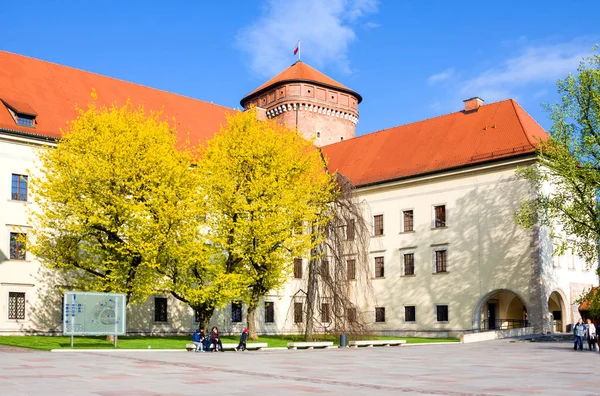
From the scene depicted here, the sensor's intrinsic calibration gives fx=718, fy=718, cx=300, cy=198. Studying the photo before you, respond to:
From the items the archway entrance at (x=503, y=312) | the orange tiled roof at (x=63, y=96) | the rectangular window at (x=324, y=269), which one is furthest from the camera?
the archway entrance at (x=503, y=312)

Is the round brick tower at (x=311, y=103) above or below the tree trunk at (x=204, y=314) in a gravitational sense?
above

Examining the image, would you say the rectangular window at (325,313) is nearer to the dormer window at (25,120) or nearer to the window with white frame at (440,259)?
the window with white frame at (440,259)

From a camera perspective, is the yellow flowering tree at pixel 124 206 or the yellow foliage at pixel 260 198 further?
the yellow foliage at pixel 260 198

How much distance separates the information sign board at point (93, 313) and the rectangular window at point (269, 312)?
66.2 ft

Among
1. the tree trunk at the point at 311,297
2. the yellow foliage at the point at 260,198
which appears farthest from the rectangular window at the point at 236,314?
the tree trunk at the point at 311,297

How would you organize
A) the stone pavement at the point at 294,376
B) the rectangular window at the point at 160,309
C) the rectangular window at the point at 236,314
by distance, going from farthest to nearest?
1. the rectangular window at the point at 236,314
2. the rectangular window at the point at 160,309
3. the stone pavement at the point at 294,376

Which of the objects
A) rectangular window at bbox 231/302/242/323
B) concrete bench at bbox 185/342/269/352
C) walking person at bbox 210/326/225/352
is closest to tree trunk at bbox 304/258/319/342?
concrete bench at bbox 185/342/269/352

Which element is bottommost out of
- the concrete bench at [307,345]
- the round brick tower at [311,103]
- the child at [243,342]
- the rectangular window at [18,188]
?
the concrete bench at [307,345]

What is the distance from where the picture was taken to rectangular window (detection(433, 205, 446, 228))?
47.3 meters

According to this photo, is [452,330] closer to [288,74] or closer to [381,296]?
[381,296]

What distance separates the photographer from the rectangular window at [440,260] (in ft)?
154

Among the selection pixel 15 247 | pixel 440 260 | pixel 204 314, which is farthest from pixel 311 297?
pixel 15 247

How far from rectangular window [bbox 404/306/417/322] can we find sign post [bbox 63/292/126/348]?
78.8 ft

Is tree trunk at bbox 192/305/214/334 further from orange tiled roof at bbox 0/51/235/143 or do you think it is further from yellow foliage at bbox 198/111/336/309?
orange tiled roof at bbox 0/51/235/143
